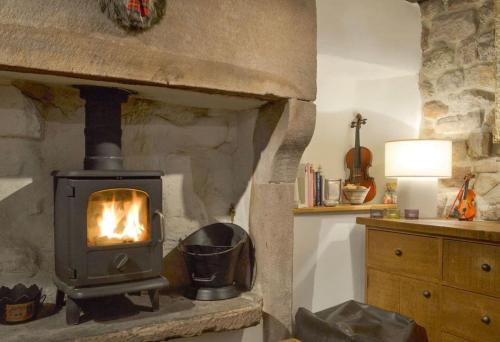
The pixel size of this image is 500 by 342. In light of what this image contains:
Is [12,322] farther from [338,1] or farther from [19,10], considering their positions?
[338,1]

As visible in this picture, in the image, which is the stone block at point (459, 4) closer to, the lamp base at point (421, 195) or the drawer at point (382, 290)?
the lamp base at point (421, 195)

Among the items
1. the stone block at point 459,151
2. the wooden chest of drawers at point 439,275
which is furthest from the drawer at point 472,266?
the stone block at point 459,151

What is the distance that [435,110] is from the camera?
10.1 ft

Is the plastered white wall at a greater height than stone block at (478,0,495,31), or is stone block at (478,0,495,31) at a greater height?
stone block at (478,0,495,31)

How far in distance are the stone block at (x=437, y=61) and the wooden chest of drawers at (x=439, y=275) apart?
3.96 feet

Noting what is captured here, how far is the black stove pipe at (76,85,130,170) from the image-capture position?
1773 mm

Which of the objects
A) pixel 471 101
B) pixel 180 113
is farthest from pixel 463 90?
pixel 180 113

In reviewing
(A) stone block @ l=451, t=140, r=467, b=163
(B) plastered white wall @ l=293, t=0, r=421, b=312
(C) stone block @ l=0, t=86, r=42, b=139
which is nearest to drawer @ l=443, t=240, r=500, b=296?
(B) plastered white wall @ l=293, t=0, r=421, b=312

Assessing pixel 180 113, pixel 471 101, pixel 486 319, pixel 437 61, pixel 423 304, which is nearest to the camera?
pixel 486 319

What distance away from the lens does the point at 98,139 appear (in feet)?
5.83

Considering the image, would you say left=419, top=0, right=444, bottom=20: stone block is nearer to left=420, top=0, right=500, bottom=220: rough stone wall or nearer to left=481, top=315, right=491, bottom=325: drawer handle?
left=420, top=0, right=500, bottom=220: rough stone wall

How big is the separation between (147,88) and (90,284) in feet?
2.67

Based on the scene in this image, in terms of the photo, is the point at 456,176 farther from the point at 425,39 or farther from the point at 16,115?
the point at 16,115

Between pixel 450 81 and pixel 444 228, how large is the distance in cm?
124
